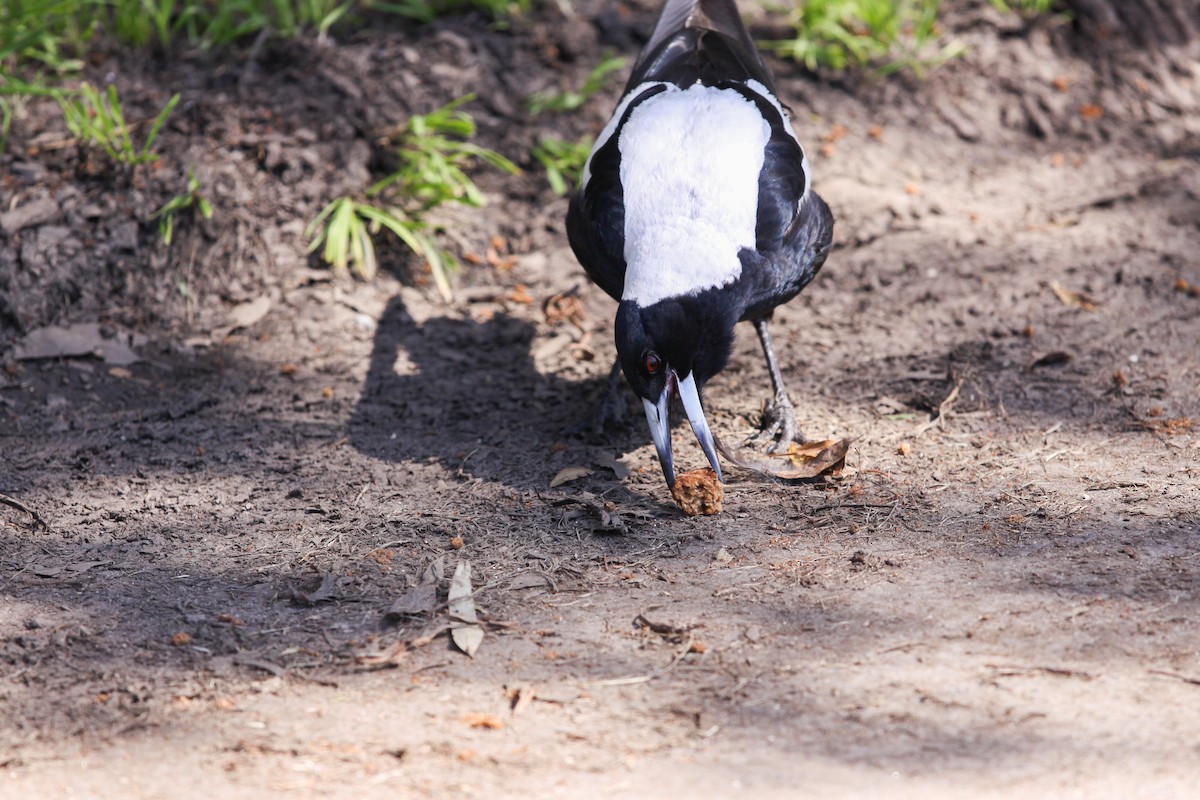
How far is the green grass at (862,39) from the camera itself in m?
6.05

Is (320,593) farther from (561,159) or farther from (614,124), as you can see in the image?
(561,159)

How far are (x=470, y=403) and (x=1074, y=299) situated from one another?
2.58 m

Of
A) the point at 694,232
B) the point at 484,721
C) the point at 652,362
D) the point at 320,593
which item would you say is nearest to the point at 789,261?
the point at 694,232

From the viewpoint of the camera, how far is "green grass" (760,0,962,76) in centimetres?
605

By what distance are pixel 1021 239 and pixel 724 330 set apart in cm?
224

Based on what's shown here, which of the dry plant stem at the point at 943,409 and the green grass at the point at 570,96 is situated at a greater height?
the green grass at the point at 570,96

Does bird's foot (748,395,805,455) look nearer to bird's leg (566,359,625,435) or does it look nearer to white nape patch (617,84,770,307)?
bird's leg (566,359,625,435)

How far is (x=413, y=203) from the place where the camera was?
5328 mm

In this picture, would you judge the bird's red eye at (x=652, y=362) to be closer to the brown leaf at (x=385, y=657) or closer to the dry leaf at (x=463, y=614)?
the dry leaf at (x=463, y=614)

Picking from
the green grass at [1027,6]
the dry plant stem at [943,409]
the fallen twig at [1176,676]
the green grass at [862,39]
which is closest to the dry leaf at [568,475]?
the dry plant stem at [943,409]

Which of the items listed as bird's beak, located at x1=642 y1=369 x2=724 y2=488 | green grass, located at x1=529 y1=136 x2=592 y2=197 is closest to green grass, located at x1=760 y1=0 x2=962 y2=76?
green grass, located at x1=529 y1=136 x2=592 y2=197

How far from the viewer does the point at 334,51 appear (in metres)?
5.73

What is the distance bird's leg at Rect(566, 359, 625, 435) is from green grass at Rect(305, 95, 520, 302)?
1.21m

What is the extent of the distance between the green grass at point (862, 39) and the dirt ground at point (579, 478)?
0.13 metres
